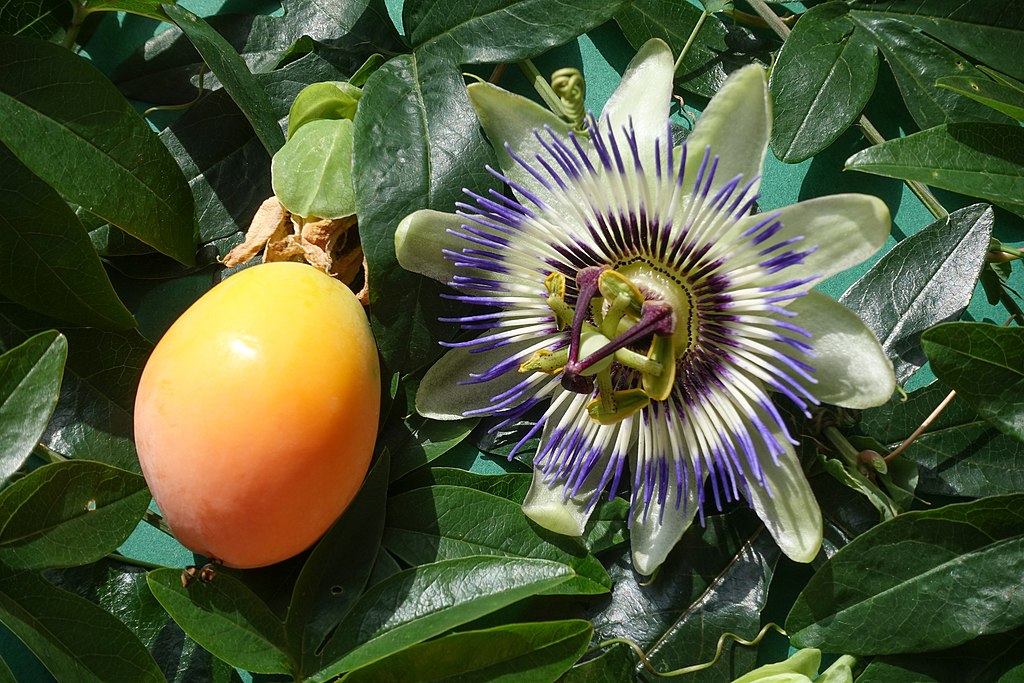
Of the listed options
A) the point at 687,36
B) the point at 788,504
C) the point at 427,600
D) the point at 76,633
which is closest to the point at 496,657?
the point at 427,600

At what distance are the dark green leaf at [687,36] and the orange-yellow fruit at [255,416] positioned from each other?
2.29 feet

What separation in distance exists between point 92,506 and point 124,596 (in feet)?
0.80

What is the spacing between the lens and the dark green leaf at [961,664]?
1.31 metres

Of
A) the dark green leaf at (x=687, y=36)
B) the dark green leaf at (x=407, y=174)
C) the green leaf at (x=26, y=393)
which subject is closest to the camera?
the green leaf at (x=26, y=393)

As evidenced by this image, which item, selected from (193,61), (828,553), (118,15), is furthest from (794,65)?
(118,15)

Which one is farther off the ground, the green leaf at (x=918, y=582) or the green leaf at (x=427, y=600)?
the green leaf at (x=918, y=582)

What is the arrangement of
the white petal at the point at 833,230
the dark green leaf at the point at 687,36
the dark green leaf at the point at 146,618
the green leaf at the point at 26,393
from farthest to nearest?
the dark green leaf at the point at 687,36 → the dark green leaf at the point at 146,618 → the green leaf at the point at 26,393 → the white petal at the point at 833,230

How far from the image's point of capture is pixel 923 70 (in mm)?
1475

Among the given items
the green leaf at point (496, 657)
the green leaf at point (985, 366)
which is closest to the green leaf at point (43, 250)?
the green leaf at point (496, 657)

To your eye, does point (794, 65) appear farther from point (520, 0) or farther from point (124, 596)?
point (124, 596)

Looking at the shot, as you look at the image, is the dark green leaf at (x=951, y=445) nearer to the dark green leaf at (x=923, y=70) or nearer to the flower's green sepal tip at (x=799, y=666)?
the flower's green sepal tip at (x=799, y=666)

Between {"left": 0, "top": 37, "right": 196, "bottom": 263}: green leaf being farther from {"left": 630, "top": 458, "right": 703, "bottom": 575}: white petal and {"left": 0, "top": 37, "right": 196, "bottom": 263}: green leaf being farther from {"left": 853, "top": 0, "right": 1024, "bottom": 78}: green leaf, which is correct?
{"left": 853, "top": 0, "right": 1024, "bottom": 78}: green leaf

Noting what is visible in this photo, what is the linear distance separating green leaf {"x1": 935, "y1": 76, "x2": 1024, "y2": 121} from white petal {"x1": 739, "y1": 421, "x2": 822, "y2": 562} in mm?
517

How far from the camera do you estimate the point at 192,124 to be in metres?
1.55
